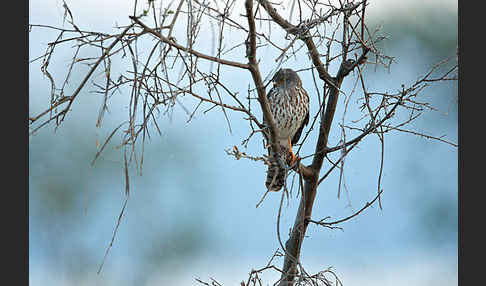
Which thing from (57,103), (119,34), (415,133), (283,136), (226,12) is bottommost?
(57,103)

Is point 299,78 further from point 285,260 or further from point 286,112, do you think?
point 285,260

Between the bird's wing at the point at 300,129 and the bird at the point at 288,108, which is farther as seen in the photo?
the bird's wing at the point at 300,129

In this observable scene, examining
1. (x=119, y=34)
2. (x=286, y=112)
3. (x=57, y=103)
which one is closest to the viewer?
(x=119, y=34)

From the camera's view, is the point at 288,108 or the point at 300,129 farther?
the point at 300,129

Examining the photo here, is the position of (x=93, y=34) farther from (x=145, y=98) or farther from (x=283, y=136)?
(x=283, y=136)

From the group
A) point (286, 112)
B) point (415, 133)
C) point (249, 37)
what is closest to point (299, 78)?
point (286, 112)

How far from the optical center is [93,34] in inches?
69.5

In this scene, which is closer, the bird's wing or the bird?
the bird

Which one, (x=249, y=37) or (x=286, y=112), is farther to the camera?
(x=286, y=112)

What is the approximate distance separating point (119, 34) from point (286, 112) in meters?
2.32

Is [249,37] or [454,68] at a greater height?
[454,68]

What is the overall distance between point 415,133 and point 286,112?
1.31 m

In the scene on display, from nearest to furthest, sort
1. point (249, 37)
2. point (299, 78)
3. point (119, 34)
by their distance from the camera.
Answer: point (119, 34)
point (249, 37)
point (299, 78)

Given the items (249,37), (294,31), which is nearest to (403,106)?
(294,31)
